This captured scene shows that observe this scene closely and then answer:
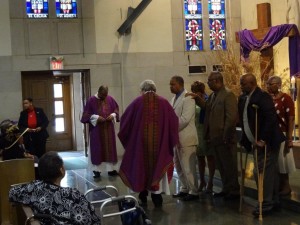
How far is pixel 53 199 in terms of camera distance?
2.70 m

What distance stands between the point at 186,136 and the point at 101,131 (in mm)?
2357

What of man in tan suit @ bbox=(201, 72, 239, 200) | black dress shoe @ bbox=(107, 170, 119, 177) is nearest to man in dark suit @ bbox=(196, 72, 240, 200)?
man in tan suit @ bbox=(201, 72, 239, 200)

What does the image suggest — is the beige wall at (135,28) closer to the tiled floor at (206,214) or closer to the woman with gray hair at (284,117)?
the tiled floor at (206,214)

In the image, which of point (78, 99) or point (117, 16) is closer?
point (117, 16)

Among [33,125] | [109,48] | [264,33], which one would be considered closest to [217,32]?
[264,33]

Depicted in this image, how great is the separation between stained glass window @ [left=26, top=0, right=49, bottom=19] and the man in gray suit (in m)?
5.10

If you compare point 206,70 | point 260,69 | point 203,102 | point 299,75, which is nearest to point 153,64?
point 206,70

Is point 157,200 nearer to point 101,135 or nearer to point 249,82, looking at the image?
point 249,82

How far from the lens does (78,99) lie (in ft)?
38.4

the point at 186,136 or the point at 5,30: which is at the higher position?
the point at 5,30

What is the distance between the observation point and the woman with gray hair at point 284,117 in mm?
4852

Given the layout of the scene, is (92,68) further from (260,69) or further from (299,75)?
(299,75)

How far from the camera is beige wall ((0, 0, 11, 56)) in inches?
364

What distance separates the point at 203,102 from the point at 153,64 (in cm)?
484
